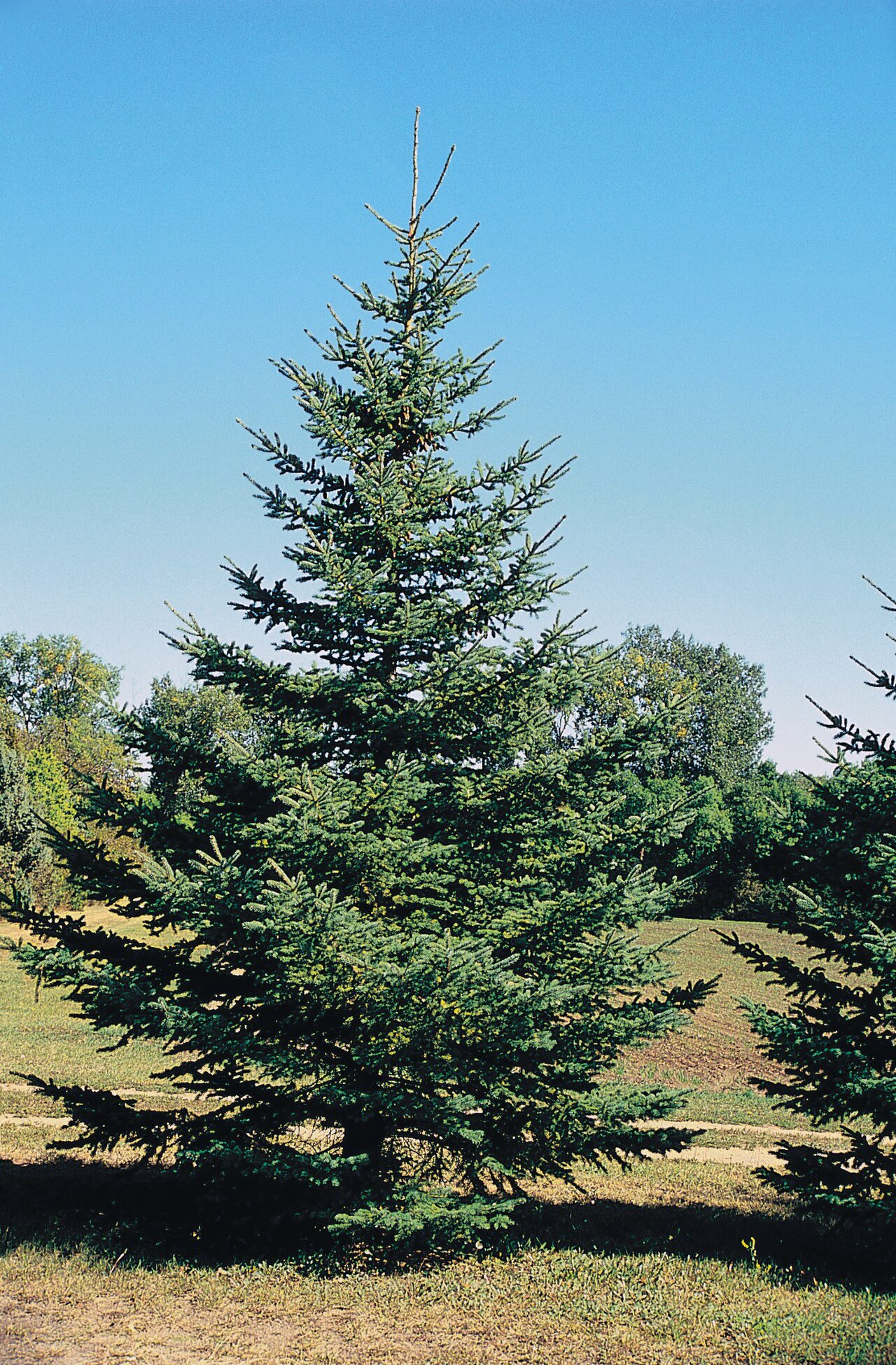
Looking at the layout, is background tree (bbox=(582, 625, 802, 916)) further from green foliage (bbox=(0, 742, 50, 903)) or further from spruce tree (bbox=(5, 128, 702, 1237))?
green foliage (bbox=(0, 742, 50, 903))

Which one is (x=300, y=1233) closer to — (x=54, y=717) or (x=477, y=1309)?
(x=477, y=1309)

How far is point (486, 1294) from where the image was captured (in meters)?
8.35

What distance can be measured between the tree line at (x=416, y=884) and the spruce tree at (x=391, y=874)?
3 centimetres

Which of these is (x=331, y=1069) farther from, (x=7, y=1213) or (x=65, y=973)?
(x=7, y=1213)

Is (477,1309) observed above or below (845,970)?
Result: below

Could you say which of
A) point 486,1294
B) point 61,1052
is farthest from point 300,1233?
point 61,1052

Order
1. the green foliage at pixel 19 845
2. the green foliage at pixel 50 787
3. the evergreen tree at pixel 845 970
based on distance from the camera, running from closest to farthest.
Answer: the evergreen tree at pixel 845 970 → the green foliage at pixel 19 845 → the green foliage at pixel 50 787

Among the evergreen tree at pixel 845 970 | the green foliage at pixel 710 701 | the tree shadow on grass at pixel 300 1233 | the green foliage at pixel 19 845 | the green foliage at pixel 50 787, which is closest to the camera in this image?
the evergreen tree at pixel 845 970

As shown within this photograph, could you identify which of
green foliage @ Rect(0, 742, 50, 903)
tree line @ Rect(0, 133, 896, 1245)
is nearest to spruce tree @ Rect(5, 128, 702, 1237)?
tree line @ Rect(0, 133, 896, 1245)

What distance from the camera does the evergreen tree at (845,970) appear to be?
8562mm

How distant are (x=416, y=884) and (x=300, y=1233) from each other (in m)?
3.76

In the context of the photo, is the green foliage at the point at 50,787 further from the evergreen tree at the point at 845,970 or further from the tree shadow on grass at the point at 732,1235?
the evergreen tree at the point at 845,970

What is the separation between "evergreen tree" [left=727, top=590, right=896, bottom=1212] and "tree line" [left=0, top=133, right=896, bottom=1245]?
33mm

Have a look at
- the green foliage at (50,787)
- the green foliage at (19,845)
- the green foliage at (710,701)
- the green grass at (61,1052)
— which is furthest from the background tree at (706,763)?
the green foliage at (50,787)
